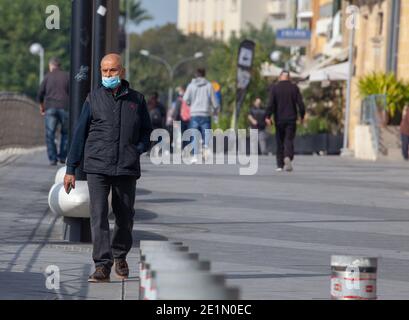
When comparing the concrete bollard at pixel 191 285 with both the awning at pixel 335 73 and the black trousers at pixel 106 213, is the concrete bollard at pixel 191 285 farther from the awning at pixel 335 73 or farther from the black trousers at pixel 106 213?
the awning at pixel 335 73

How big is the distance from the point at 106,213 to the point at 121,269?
421mm

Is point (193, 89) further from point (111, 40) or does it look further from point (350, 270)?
point (350, 270)

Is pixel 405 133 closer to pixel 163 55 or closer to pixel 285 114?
pixel 285 114

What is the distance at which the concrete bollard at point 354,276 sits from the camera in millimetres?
7066

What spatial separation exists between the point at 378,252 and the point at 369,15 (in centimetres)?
2889

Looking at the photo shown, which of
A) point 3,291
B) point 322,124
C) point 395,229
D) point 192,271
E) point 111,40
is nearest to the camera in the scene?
point 192,271

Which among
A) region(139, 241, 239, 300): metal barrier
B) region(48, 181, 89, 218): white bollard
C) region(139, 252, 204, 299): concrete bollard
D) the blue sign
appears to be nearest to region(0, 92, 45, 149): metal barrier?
the blue sign

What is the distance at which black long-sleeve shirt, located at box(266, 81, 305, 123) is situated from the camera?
80.3 feet

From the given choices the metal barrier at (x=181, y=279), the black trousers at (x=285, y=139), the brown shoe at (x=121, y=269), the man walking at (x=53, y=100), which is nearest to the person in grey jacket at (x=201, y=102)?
the black trousers at (x=285, y=139)

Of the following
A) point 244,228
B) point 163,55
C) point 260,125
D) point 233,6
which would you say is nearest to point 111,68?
point 244,228

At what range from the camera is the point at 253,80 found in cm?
4606

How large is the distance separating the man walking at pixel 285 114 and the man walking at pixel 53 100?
356cm

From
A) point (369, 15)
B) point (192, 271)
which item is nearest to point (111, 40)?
point (192, 271)

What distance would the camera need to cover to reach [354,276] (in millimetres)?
7098
